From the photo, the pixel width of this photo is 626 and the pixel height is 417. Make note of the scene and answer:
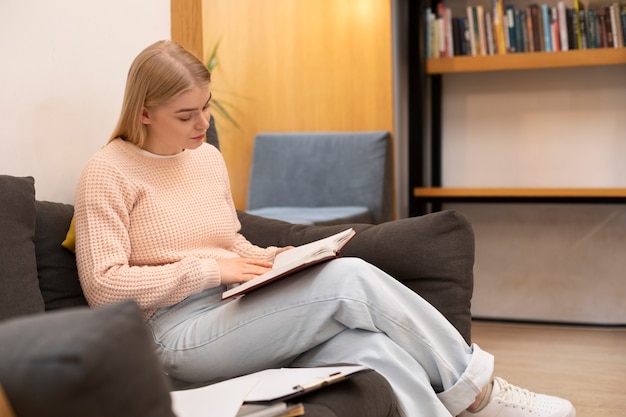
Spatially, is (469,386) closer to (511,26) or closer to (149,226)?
(149,226)

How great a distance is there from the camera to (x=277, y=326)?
165 centimetres

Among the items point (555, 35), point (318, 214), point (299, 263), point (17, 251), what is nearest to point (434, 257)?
point (299, 263)

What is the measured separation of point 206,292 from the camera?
1859 millimetres

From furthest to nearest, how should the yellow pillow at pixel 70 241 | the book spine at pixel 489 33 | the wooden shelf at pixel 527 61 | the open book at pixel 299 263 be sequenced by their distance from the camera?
the book spine at pixel 489 33 → the wooden shelf at pixel 527 61 → the yellow pillow at pixel 70 241 → the open book at pixel 299 263

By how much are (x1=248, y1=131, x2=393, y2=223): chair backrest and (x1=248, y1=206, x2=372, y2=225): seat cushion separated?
6 cm

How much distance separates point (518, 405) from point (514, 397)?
2 cm

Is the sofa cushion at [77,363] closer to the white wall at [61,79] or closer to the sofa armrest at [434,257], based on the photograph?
the white wall at [61,79]

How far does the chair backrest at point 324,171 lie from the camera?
3850 millimetres

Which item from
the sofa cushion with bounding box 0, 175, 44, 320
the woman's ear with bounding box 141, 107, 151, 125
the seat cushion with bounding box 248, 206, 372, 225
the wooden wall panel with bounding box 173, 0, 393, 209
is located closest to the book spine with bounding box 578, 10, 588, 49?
the wooden wall panel with bounding box 173, 0, 393, 209

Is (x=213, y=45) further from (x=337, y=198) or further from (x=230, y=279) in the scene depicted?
(x=230, y=279)

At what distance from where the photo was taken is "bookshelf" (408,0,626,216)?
3.72 metres

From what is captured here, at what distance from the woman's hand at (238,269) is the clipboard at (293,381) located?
0.30 metres

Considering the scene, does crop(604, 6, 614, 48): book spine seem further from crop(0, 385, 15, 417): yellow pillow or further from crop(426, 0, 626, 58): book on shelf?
crop(0, 385, 15, 417): yellow pillow

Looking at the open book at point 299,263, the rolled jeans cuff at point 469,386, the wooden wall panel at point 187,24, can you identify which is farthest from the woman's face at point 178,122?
the rolled jeans cuff at point 469,386
